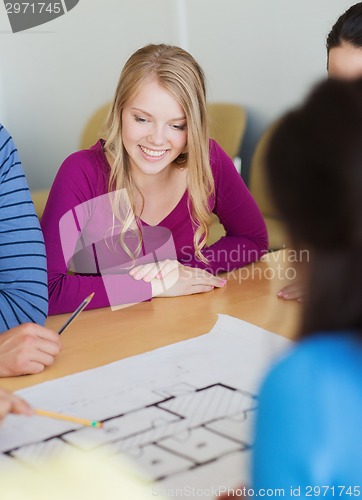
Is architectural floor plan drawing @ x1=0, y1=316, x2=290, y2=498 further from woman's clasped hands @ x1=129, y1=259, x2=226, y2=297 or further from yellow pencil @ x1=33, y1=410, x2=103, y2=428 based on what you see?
woman's clasped hands @ x1=129, y1=259, x2=226, y2=297

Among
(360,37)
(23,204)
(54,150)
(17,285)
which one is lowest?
(54,150)

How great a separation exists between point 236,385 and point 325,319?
56 cm

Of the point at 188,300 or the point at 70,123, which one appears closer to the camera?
the point at 188,300

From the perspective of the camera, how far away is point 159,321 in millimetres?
1465

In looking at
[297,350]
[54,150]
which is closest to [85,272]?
[297,350]

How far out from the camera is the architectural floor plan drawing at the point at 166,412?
91 cm

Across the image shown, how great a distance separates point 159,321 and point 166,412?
0.44 m

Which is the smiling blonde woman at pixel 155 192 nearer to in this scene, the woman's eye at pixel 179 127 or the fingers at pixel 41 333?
the woman's eye at pixel 179 127

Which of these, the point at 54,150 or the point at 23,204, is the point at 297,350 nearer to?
the point at 23,204

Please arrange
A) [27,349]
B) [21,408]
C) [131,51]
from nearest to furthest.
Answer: [21,408] < [27,349] < [131,51]

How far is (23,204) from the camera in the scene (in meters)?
1.56

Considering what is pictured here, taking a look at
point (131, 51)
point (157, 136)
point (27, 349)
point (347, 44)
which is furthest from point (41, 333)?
point (131, 51)

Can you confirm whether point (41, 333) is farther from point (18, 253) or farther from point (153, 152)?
Answer: point (153, 152)

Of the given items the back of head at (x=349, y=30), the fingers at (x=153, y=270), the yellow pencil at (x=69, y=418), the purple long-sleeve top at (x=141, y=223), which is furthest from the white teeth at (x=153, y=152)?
the yellow pencil at (x=69, y=418)
